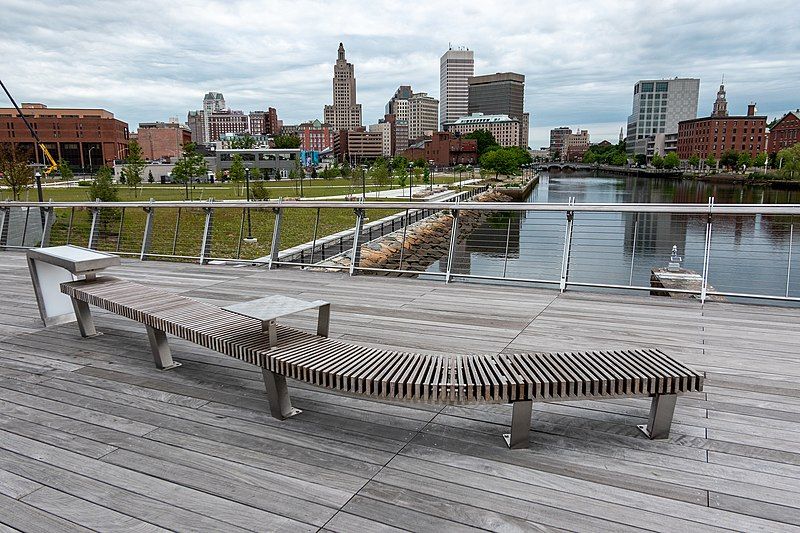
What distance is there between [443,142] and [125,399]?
142332 millimetres

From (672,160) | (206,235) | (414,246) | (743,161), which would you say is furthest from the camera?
(672,160)

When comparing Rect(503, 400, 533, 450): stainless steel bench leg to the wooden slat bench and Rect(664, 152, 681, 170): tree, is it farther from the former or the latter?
Rect(664, 152, 681, 170): tree

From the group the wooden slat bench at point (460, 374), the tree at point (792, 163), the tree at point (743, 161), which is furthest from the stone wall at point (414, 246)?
the tree at point (743, 161)

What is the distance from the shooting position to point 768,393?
3.71 metres

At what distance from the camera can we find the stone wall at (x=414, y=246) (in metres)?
20.7

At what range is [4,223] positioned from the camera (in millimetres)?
11969

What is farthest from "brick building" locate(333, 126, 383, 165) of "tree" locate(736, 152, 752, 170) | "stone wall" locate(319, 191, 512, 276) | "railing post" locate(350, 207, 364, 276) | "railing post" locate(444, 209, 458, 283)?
"railing post" locate(444, 209, 458, 283)

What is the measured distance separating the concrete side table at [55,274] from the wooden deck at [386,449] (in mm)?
565

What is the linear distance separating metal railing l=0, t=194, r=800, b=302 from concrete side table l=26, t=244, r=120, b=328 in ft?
9.01

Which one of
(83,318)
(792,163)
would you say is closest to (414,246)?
(83,318)

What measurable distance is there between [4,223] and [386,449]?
41.7 ft

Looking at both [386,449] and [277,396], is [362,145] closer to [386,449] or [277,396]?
[277,396]

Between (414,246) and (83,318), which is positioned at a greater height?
(83,318)

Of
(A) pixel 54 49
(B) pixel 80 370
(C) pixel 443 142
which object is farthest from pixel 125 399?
(C) pixel 443 142
